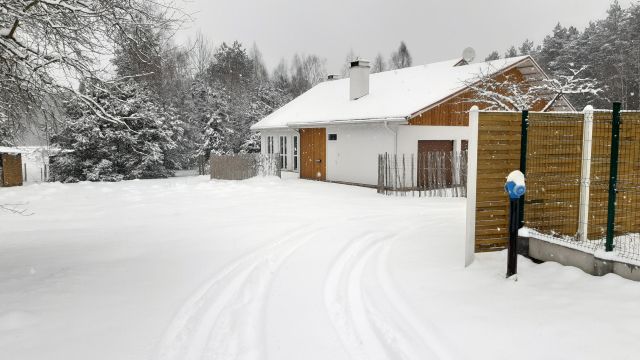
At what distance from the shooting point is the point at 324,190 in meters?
17.5

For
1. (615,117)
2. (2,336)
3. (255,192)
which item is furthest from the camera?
(255,192)

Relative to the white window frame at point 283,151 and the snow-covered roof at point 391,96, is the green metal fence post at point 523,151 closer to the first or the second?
the snow-covered roof at point 391,96

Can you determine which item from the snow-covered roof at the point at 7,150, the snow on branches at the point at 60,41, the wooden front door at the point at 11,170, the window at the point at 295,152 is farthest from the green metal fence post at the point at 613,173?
the wooden front door at the point at 11,170

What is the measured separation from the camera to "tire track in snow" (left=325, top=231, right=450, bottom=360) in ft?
13.0

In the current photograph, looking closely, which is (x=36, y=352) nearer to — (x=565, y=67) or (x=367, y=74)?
(x=367, y=74)

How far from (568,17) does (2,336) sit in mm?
60478

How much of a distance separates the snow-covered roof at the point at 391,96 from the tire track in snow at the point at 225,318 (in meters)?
11.3

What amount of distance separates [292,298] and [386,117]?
40.6 ft

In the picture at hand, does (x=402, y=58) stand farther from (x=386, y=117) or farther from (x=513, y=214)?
(x=513, y=214)

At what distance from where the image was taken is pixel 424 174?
16406mm

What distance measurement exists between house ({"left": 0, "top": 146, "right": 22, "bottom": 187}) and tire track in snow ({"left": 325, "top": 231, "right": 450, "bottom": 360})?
22.4 m

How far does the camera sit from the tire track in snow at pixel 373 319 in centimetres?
395

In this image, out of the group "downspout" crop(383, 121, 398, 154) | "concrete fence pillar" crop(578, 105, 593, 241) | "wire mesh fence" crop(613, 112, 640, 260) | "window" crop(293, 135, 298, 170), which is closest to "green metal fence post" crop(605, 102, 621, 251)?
"concrete fence pillar" crop(578, 105, 593, 241)

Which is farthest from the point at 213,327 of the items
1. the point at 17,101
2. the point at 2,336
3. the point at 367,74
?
the point at 367,74
